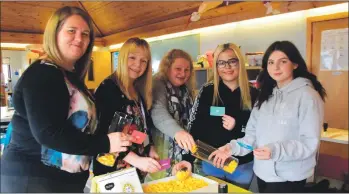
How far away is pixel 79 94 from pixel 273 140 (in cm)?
69

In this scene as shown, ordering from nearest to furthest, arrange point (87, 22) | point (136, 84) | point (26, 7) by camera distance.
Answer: point (87, 22), point (136, 84), point (26, 7)

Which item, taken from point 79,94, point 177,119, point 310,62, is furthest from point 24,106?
point 310,62

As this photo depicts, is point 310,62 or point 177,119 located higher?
point 310,62

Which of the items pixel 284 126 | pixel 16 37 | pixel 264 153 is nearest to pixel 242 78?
pixel 284 126

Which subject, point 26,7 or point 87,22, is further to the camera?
point 26,7

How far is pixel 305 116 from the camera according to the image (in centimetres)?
99

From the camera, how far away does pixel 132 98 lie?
1.19 m

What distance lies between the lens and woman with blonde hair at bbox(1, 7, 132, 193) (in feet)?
2.48

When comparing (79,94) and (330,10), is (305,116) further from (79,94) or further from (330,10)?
(330,10)

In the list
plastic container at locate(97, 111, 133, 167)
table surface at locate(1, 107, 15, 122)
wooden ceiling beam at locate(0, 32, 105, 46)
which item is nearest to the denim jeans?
plastic container at locate(97, 111, 133, 167)

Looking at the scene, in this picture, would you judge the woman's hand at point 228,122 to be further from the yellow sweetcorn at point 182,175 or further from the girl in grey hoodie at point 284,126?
the yellow sweetcorn at point 182,175

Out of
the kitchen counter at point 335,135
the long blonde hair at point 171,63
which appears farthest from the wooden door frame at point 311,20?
the long blonde hair at point 171,63

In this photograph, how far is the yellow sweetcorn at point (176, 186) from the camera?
93 centimetres

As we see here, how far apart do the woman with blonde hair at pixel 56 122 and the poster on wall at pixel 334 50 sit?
6.31 ft
